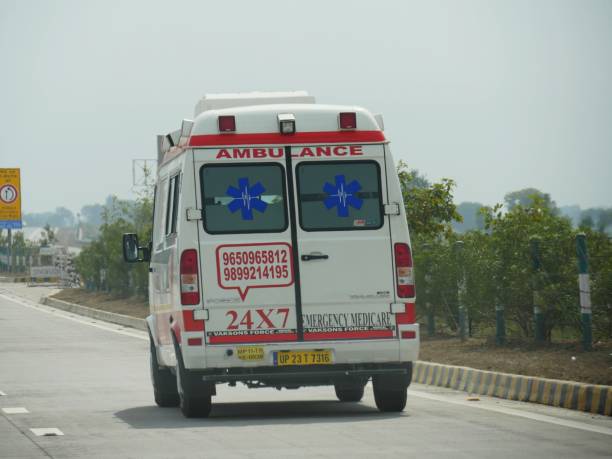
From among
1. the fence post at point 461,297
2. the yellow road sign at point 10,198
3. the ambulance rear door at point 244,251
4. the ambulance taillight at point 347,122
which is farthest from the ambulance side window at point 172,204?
the yellow road sign at point 10,198

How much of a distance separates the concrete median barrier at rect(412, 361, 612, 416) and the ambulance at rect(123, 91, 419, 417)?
1.93 metres

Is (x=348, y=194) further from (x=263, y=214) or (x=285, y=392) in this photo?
(x=285, y=392)

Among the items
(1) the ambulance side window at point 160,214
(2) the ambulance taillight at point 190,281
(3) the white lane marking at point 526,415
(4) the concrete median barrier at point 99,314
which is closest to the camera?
(3) the white lane marking at point 526,415

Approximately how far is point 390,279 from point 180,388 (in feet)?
7.39

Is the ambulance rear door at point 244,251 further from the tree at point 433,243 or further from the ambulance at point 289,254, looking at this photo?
the tree at point 433,243

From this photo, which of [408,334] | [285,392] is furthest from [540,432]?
[285,392]

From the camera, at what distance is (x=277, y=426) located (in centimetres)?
1289

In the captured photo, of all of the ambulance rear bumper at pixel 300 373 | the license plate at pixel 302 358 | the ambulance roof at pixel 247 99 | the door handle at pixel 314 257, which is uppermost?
the ambulance roof at pixel 247 99

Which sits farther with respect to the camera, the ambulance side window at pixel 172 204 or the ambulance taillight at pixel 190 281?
the ambulance side window at pixel 172 204

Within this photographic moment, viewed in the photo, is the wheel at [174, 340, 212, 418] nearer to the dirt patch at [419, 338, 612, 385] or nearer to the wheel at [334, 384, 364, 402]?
the wheel at [334, 384, 364, 402]

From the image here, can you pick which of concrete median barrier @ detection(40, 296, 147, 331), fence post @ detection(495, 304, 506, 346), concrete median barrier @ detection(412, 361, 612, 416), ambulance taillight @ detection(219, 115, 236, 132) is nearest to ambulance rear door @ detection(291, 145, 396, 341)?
ambulance taillight @ detection(219, 115, 236, 132)

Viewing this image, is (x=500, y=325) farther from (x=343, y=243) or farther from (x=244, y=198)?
(x=244, y=198)

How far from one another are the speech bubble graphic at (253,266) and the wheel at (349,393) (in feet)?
9.43

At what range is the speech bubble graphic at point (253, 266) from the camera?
1317 cm
